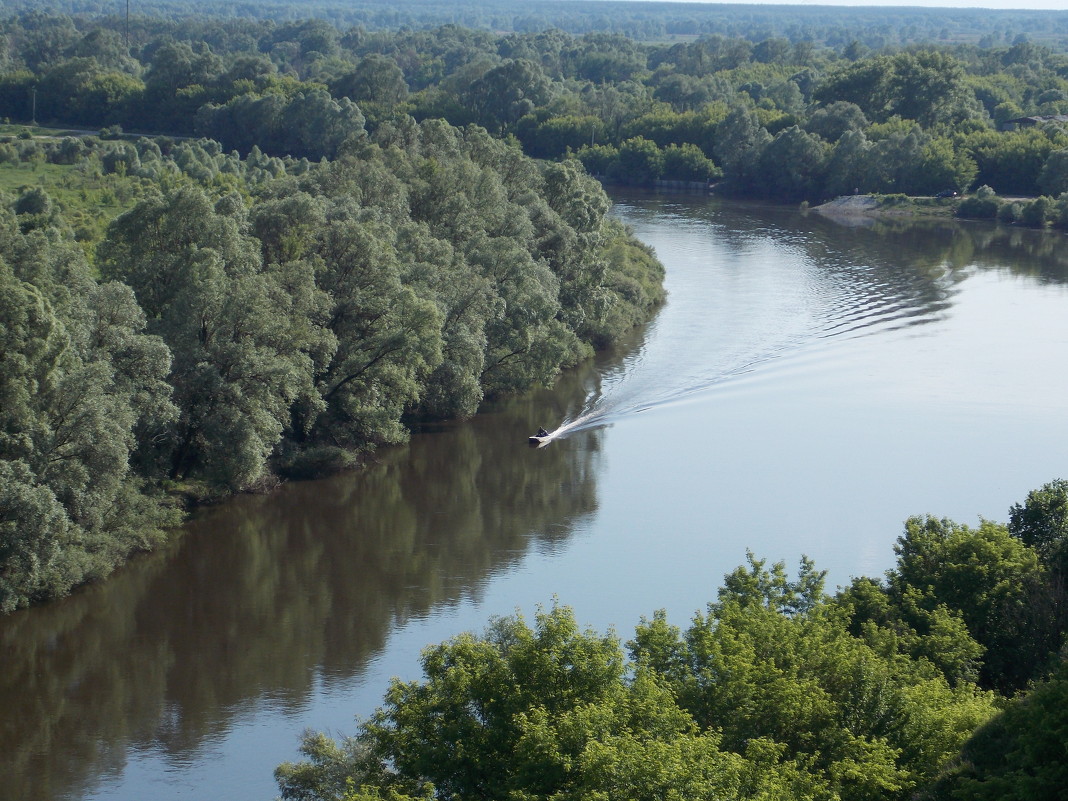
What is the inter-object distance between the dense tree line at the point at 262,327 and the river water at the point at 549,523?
5.59 feet

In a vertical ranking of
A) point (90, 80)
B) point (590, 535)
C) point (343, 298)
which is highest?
point (90, 80)

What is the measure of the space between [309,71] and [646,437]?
413 feet

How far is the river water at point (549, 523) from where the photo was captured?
26078mm

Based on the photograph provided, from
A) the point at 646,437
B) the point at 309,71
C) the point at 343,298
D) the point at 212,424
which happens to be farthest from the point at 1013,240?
the point at 309,71

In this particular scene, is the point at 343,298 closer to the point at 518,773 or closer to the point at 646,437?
the point at 646,437

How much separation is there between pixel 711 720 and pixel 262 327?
20646 millimetres

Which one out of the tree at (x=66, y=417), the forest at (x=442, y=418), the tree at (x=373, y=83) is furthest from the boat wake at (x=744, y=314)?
the tree at (x=373, y=83)

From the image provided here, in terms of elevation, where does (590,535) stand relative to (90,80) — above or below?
below

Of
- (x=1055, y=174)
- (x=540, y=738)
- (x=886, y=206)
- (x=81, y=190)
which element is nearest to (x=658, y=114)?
(x=886, y=206)

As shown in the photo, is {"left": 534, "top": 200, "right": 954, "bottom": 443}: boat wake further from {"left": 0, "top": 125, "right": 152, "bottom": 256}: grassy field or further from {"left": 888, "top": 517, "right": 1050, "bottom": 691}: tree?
{"left": 0, "top": 125, "right": 152, "bottom": 256}: grassy field

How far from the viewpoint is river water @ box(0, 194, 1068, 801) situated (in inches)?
1027

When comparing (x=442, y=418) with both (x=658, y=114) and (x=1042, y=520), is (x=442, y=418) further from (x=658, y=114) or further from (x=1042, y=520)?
(x=658, y=114)

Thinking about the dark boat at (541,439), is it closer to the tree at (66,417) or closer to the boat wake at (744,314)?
the boat wake at (744,314)

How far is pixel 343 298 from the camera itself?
132 feet
